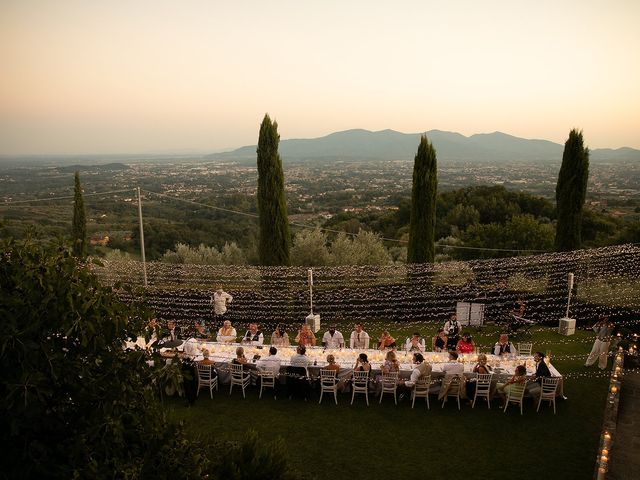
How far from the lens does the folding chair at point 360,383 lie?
976 cm

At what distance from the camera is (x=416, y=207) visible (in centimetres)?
1717

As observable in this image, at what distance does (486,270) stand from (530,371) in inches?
303

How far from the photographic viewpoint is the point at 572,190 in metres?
16.1

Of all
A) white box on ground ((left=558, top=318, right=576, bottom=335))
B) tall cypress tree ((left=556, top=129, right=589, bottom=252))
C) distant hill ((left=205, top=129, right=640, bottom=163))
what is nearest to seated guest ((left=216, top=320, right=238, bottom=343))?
white box on ground ((left=558, top=318, right=576, bottom=335))

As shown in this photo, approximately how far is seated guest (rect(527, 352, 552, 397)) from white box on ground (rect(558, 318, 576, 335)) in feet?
17.2

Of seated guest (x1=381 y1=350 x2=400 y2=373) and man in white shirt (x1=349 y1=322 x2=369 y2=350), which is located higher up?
seated guest (x1=381 y1=350 x2=400 y2=373)

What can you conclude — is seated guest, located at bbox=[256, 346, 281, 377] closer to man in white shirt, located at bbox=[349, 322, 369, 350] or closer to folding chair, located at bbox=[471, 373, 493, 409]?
man in white shirt, located at bbox=[349, 322, 369, 350]

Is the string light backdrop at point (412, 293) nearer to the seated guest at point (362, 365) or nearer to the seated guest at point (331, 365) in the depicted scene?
the seated guest at point (362, 365)

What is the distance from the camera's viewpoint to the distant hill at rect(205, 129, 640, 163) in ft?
504

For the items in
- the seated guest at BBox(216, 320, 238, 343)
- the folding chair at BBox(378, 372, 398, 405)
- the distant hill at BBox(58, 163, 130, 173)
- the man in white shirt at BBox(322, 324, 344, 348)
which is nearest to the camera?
the folding chair at BBox(378, 372, 398, 405)

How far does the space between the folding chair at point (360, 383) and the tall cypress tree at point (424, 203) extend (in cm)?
802

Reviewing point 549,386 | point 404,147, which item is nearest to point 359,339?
point 549,386

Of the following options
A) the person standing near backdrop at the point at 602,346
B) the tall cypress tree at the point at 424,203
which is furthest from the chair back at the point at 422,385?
the tall cypress tree at the point at 424,203

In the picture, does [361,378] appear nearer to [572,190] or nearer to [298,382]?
[298,382]
